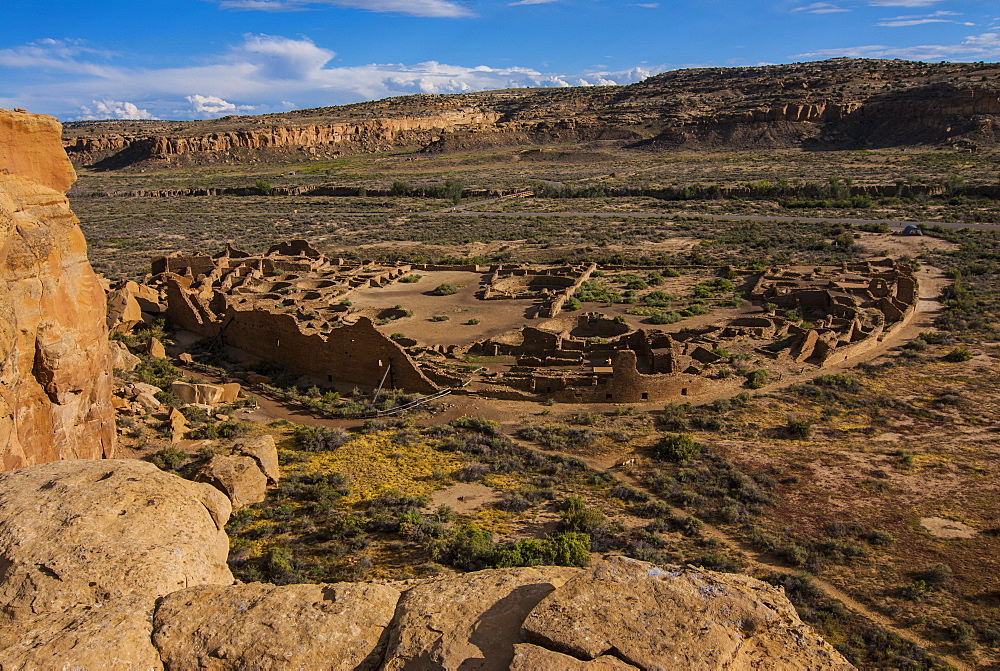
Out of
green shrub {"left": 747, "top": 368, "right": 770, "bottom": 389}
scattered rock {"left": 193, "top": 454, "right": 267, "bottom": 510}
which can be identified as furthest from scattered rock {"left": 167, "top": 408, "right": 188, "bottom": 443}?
green shrub {"left": 747, "top": 368, "right": 770, "bottom": 389}

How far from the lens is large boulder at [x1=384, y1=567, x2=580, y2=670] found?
6.32 metres

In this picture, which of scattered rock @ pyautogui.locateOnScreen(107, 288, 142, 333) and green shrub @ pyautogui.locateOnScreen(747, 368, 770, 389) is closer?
green shrub @ pyautogui.locateOnScreen(747, 368, 770, 389)

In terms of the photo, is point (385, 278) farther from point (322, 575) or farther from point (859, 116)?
point (859, 116)

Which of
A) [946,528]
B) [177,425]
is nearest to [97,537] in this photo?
[177,425]

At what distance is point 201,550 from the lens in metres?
8.86

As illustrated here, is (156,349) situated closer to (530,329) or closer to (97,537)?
(530,329)

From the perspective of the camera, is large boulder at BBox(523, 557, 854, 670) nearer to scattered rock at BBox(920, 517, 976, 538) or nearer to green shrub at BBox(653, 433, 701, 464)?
scattered rock at BBox(920, 517, 976, 538)

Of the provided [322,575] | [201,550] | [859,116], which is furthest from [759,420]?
[859,116]

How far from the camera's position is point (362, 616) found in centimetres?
709

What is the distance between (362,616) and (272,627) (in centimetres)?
86

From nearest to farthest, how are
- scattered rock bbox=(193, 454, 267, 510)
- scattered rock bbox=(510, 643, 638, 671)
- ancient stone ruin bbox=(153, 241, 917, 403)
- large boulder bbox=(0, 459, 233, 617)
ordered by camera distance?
1. scattered rock bbox=(510, 643, 638, 671)
2. large boulder bbox=(0, 459, 233, 617)
3. scattered rock bbox=(193, 454, 267, 510)
4. ancient stone ruin bbox=(153, 241, 917, 403)

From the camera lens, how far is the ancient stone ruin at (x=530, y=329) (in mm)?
22422

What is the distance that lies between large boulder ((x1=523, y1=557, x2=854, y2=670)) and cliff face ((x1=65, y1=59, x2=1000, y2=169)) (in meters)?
106

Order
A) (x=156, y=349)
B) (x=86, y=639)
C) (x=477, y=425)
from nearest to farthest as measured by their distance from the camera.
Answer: (x=86, y=639), (x=477, y=425), (x=156, y=349)
